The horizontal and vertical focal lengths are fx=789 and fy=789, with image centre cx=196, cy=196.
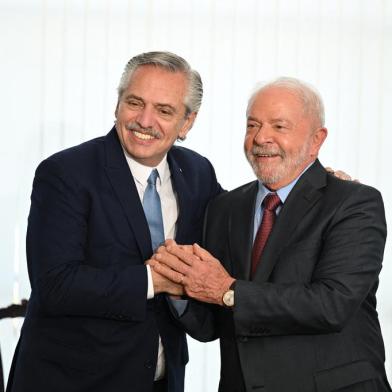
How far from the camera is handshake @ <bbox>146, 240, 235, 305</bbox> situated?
2119 mm

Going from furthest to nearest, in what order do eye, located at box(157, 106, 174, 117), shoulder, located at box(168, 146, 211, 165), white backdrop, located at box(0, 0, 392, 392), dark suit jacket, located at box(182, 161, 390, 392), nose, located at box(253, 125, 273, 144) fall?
white backdrop, located at box(0, 0, 392, 392) → shoulder, located at box(168, 146, 211, 165) → eye, located at box(157, 106, 174, 117) → nose, located at box(253, 125, 273, 144) → dark suit jacket, located at box(182, 161, 390, 392)

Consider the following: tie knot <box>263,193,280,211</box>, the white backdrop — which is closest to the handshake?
tie knot <box>263,193,280,211</box>

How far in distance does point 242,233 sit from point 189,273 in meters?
0.21

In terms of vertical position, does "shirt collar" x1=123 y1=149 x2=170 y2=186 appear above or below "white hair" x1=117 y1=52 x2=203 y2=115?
below

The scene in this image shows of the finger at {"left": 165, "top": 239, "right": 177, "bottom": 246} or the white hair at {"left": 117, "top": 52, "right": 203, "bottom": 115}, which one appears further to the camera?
the white hair at {"left": 117, "top": 52, "right": 203, "bottom": 115}

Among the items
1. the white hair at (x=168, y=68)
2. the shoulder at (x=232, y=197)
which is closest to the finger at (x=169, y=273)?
the shoulder at (x=232, y=197)

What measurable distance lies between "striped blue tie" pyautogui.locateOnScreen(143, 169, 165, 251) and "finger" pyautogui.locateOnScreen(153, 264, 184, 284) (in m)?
0.15

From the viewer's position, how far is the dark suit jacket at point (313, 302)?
6.69ft

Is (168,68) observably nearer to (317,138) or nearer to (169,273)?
(317,138)

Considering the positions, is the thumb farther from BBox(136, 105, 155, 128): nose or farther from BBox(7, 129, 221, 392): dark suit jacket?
BBox(136, 105, 155, 128): nose

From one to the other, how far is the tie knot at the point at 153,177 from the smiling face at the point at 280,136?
1.07 feet

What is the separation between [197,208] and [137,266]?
358mm

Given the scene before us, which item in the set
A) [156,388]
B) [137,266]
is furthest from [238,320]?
[156,388]

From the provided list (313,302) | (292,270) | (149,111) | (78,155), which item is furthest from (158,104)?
(313,302)
